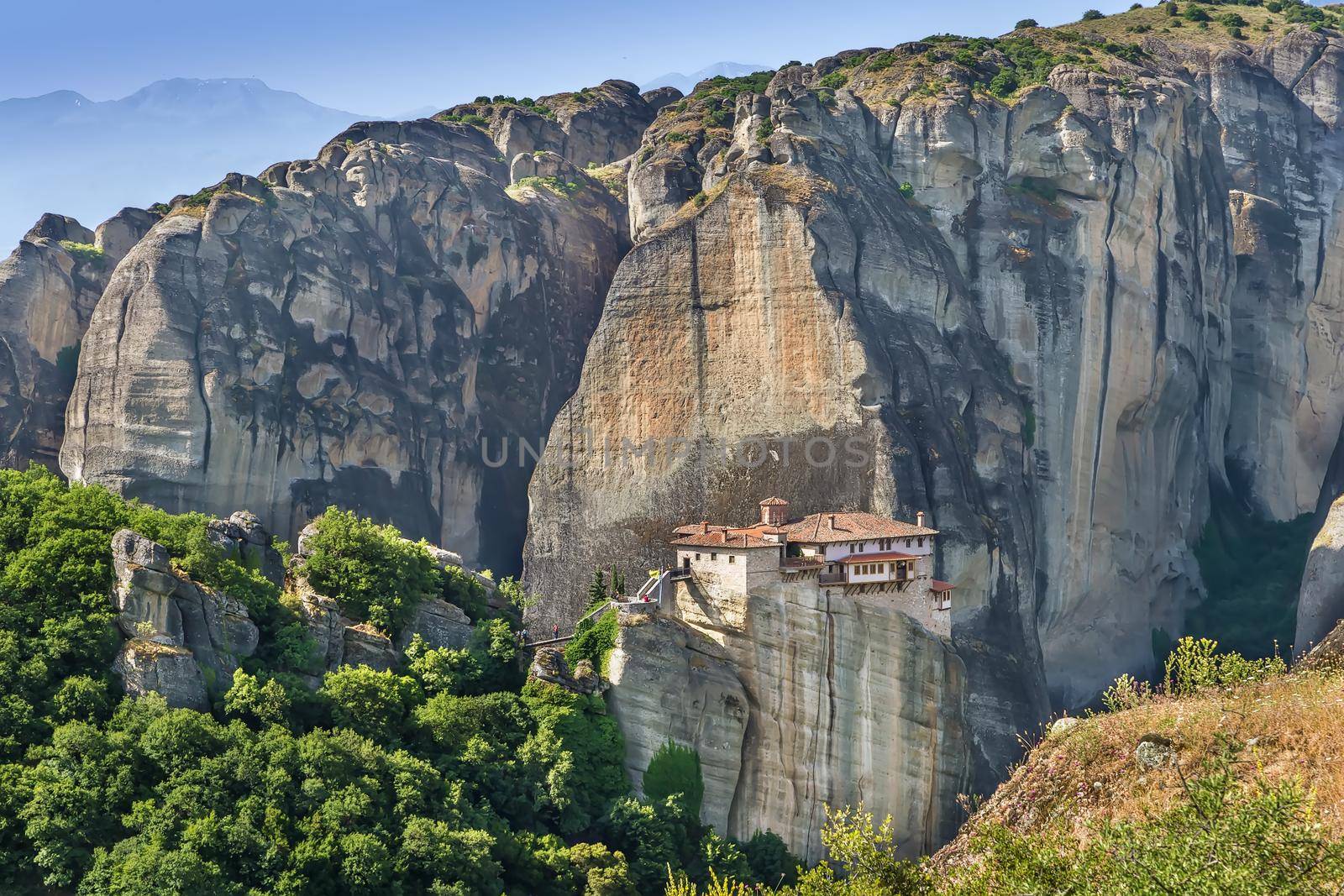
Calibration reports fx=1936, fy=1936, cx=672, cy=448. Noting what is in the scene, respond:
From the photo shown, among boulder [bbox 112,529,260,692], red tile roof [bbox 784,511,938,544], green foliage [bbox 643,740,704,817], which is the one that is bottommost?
green foliage [bbox 643,740,704,817]

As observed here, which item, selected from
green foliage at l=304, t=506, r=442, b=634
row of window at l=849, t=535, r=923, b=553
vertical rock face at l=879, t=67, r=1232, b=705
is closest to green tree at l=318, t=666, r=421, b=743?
green foliage at l=304, t=506, r=442, b=634

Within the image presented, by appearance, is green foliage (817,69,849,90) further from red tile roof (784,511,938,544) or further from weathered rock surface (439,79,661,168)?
red tile roof (784,511,938,544)

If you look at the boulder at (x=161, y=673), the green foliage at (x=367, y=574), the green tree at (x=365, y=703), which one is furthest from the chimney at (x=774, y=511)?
the boulder at (x=161, y=673)

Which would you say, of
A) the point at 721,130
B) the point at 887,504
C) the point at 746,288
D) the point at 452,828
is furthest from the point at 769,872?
the point at 721,130

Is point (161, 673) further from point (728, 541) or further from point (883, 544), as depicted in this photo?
point (883, 544)

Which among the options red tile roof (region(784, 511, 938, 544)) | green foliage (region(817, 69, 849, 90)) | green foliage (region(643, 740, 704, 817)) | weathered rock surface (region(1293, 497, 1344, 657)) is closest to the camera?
green foliage (region(643, 740, 704, 817))

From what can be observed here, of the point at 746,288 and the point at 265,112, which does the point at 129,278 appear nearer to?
the point at 746,288

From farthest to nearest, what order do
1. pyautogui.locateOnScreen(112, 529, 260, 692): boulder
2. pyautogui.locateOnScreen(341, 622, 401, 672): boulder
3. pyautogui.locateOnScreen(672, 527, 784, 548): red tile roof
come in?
pyautogui.locateOnScreen(672, 527, 784, 548): red tile roof → pyautogui.locateOnScreen(341, 622, 401, 672): boulder → pyautogui.locateOnScreen(112, 529, 260, 692): boulder
